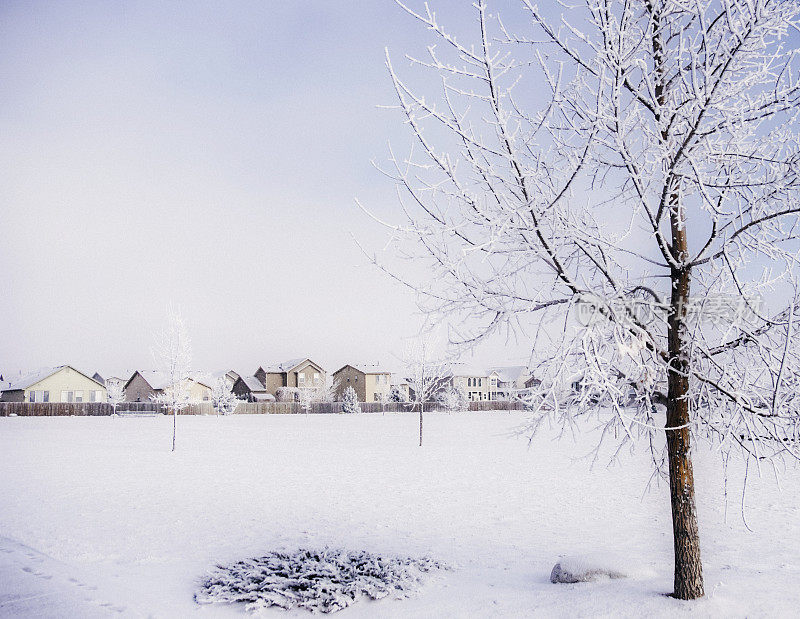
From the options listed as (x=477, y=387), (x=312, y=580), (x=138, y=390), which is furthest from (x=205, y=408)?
(x=312, y=580)

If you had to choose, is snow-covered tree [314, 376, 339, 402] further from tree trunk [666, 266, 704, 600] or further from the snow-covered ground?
tree trunk [666, 266, 704, 600]

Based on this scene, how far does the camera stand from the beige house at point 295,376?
9306 centimetres

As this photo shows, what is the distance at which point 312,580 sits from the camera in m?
6.52

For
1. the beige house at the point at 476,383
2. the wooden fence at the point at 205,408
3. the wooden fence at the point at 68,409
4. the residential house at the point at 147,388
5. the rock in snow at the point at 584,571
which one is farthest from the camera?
the beige house at the point at 476,383

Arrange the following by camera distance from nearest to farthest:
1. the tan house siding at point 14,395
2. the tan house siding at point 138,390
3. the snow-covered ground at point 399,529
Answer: the snow-covered ground at point 399,529
the tan house siding at point 14,395
the tan house siding at point 138,390

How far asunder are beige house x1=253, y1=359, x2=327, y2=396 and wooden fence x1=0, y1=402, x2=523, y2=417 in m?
15.7

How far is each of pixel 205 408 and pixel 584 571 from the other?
71.8 metres

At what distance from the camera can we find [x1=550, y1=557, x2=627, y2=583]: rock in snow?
243 inches

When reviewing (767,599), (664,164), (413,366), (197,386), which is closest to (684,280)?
(664,164)

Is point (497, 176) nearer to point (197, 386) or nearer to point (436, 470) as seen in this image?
point (436, 470)

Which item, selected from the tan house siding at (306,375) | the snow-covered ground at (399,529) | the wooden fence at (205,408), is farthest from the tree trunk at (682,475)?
the tan house siding at (306,375)

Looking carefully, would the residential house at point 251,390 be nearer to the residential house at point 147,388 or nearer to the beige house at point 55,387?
the residential house at point 147,388

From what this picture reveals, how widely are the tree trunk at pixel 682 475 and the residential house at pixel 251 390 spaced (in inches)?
3664

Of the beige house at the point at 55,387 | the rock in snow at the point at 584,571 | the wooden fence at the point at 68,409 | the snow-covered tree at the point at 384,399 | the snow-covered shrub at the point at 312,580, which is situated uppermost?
the rock in snow at the point at 584,571
